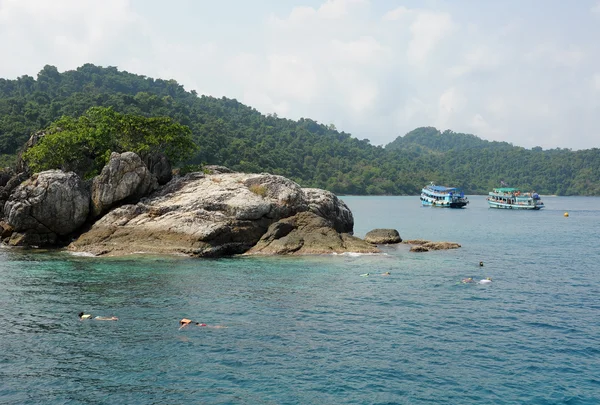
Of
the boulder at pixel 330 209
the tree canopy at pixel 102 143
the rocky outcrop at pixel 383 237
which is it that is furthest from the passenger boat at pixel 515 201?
the tree canopy at pixel 102 143

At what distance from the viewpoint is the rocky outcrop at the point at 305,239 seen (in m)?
45.4

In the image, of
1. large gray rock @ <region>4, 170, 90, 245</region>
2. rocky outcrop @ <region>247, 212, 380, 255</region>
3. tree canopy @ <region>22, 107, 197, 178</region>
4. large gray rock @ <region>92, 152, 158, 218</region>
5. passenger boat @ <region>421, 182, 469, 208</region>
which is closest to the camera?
rocky outcrop @ <region>247, 212, 380, 255</region>

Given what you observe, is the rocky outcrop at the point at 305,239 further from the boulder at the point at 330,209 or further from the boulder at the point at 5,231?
the boulder at the point at 5,231

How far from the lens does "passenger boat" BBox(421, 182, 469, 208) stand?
474ft

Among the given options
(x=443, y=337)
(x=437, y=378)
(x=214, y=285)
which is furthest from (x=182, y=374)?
(x=214, y=285)

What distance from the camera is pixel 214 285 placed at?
33000 mm

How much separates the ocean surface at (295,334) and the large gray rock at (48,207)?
22.0 feet

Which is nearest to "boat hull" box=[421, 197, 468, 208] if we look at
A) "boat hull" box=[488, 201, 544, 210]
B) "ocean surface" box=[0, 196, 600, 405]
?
"boat hull" box=[488, 201, 544, 210]

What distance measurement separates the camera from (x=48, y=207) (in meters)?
46.7

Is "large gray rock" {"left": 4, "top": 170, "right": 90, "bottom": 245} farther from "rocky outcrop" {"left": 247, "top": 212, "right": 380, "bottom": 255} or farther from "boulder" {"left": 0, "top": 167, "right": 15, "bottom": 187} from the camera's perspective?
"rocky outcrop" {"left": 247, "top": 212, "right": 380, "bottom": 255}

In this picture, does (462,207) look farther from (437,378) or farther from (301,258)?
(437,378)

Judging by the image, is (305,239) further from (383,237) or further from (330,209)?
(383,237)

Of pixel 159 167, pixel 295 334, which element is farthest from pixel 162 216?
pixel 295 334

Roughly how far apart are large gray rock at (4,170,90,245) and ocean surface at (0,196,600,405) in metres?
6.71
